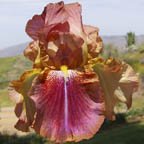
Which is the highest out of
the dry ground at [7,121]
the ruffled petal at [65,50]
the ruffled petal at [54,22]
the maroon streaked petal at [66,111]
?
the ruffled petal at [54,22]

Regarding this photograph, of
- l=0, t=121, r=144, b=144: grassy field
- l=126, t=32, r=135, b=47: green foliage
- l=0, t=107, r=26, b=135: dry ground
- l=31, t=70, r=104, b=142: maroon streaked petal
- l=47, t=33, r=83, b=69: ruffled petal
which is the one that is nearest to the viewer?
l=31, t=70, r=104, b=142: maroon streaked petal

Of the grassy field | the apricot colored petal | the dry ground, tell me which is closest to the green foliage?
the dry ground

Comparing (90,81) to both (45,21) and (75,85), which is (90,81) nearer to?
(75,85)

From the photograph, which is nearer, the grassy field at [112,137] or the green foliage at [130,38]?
the grassy field at [112,137]

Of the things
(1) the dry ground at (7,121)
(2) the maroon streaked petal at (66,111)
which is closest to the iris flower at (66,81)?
(2) the maroon streaked petal at (66,111)

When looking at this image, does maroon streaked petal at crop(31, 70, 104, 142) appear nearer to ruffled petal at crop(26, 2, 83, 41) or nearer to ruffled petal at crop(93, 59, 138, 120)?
ruffled petal at crop(93, 59, 138, 120)

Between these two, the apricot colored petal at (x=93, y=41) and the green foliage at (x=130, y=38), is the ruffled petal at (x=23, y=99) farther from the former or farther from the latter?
the green foliage at (x=130, y=38)

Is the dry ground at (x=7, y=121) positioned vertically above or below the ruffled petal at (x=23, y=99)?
below
